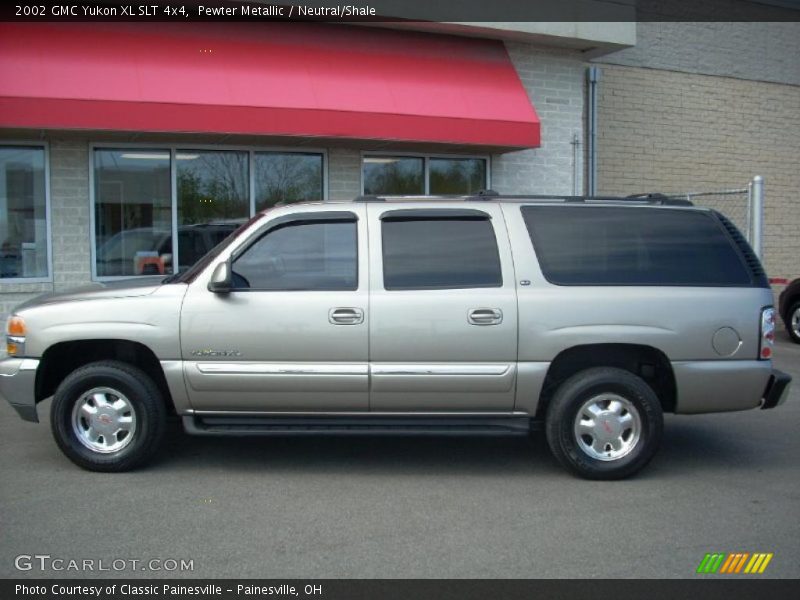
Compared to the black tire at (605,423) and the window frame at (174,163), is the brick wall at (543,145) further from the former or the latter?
the black tire at (605,423)

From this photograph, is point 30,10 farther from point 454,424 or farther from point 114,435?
point 454,424

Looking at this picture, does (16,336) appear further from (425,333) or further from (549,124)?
(549,124)

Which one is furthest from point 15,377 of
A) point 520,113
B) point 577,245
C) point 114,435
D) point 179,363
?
point 520,113

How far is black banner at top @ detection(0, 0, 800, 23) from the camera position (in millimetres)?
10047

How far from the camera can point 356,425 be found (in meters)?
6.13

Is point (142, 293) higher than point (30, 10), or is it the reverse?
point (30, 10)

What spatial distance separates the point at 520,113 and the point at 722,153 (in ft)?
18.8

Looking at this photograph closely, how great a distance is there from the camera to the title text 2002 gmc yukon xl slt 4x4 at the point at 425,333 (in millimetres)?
5988

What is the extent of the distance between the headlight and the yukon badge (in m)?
1.30

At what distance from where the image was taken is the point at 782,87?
16.1 m

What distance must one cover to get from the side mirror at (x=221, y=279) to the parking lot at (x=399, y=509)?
54.6 inches

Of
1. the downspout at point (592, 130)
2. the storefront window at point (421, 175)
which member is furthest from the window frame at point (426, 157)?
the downspout at point (592, 130)

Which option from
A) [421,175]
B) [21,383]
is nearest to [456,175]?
[421,175]
